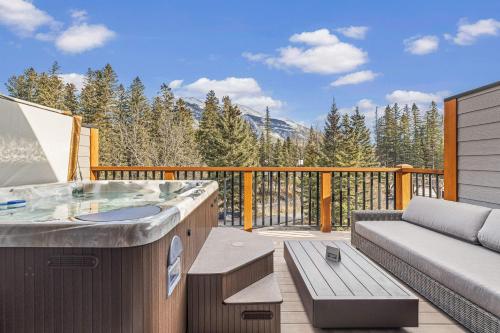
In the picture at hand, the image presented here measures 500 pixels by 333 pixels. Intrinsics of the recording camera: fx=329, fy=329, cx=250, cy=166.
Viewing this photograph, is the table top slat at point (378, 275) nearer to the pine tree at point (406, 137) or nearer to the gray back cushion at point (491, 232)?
the gray back cushion at point (491, 232)

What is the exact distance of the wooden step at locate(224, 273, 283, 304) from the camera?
5.89 feet

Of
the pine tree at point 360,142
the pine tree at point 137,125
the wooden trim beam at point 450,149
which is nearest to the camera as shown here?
the wooden trim beam at point 450,149

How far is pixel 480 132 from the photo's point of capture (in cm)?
300

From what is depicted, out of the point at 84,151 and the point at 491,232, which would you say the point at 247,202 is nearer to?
the point at 84,151

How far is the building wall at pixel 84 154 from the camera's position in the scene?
4547 millimetres

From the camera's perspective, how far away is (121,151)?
20.8m

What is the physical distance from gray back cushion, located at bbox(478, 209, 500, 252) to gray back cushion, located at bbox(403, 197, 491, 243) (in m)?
0.06

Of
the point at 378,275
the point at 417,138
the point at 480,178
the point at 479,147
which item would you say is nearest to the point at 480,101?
the point at 479,147

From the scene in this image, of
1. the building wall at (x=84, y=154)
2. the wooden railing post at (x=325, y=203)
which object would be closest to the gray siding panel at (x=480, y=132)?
the wooden railing post at (x=325, y=203)

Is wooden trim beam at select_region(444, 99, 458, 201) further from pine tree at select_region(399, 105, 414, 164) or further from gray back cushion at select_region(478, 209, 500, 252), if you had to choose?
pine tree at select_region(399, 105, 414, 164)

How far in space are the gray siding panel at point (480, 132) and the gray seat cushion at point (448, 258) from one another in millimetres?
989

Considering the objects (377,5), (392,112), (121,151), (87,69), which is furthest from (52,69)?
(392,112)

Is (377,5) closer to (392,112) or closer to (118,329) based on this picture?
(392,112)

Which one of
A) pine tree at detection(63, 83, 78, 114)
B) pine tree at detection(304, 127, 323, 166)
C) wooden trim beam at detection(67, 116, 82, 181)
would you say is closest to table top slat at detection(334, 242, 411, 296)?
wooden trim beam at detection(67, 116, 82, 181)
